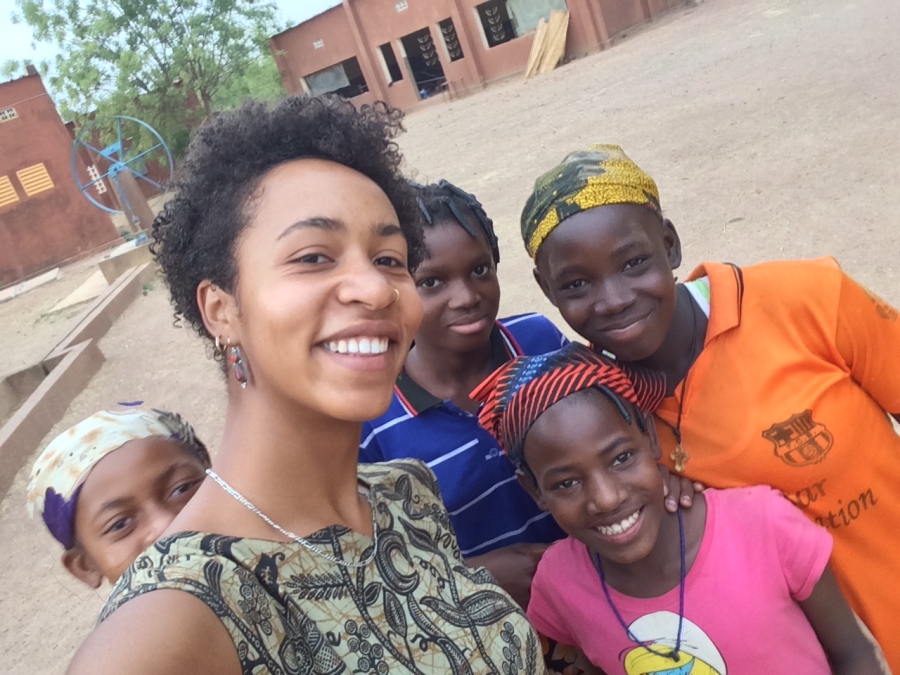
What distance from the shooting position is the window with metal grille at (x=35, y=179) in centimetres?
1742

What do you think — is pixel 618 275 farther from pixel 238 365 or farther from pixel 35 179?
pixel 35 179

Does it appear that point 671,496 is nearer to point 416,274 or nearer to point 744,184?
point 416,274

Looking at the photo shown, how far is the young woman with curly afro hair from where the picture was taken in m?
1.00

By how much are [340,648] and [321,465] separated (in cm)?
30

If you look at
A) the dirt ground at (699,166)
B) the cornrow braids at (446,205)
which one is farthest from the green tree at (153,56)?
the cornrow braids at (446,205)

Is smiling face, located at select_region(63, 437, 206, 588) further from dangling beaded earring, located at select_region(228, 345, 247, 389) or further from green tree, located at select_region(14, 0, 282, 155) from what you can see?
green tree, located at select_region(14, 0, 282, 155)

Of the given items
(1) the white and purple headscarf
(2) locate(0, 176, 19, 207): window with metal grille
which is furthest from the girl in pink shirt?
(2) locate(0, 176, 19, 207): window with metal grille

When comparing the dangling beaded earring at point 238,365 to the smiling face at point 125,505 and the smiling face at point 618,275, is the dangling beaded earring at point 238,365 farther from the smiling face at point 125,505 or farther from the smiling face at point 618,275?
the smiling face at point 618,275

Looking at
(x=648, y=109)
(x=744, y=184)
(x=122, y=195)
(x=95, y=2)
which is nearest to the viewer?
(x=744, y=184)

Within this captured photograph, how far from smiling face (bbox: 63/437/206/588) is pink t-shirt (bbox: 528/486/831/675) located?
998 millimetres

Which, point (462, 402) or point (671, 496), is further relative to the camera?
point (462, 402)

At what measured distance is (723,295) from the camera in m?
1.58

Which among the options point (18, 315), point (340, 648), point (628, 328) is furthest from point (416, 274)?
point (18, 315)

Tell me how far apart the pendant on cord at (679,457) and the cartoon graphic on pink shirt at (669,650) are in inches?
12.2
